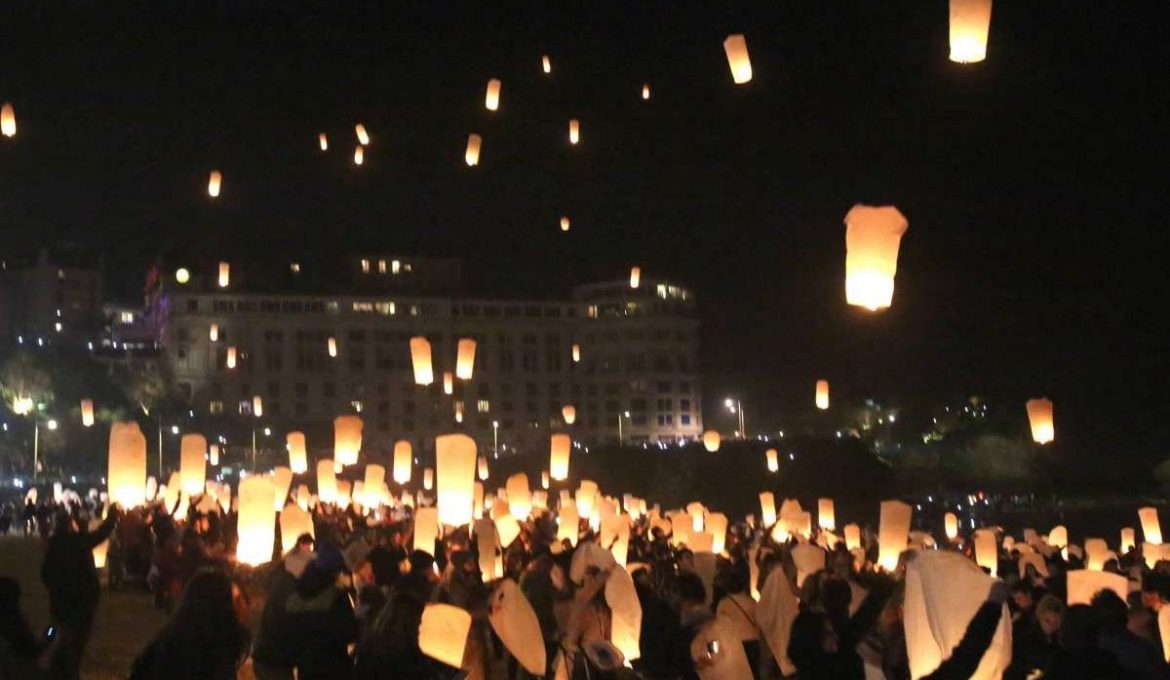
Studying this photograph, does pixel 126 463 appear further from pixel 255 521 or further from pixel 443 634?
pixel 443 634

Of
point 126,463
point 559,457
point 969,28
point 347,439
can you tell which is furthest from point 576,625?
point 559,457

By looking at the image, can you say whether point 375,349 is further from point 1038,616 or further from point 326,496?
point 1038,616

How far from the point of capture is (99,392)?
65875 millimetres

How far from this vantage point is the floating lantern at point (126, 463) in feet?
59.4

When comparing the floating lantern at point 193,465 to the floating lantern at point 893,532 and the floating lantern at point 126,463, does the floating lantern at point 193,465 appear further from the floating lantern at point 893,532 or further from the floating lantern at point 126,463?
the floating lantern at point 893,532

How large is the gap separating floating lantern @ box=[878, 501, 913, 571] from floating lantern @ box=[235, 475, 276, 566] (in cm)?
776

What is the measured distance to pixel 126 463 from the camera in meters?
18.1

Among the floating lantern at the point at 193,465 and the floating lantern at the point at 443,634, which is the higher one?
the floating lantern at the point at 193,465

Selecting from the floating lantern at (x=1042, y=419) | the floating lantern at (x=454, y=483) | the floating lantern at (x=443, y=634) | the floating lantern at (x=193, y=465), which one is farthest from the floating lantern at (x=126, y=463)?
the floating lantern at (x=1042, y=419)

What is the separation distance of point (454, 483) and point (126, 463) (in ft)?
17.3

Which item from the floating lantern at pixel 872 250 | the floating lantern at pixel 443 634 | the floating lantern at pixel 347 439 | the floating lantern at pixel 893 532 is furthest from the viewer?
the floating lantern at pixel 347 439

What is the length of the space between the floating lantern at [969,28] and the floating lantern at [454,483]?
27.1 ft

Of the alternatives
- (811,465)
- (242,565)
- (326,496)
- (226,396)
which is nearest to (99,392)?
(226,396)

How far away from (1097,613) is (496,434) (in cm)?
8570
